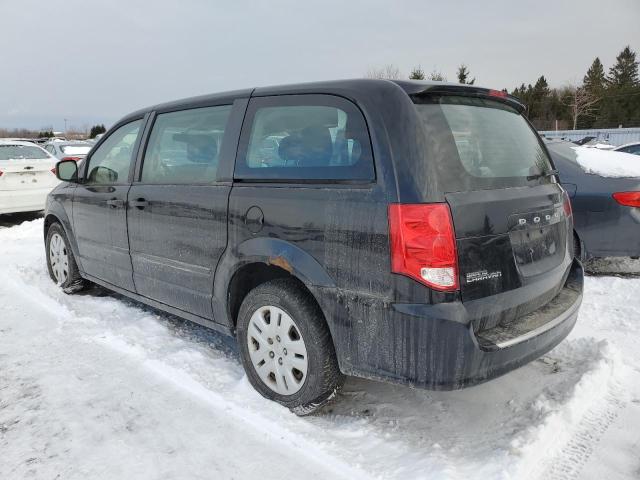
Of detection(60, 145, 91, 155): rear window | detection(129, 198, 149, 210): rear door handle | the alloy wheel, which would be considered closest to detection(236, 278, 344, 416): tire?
the alloy wheel

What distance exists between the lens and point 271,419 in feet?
9.09

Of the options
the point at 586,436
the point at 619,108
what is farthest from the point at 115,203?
the point at 619,108

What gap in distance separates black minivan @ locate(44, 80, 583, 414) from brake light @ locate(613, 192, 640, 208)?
2577 millimetres

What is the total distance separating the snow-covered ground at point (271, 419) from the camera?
2400 millimetres

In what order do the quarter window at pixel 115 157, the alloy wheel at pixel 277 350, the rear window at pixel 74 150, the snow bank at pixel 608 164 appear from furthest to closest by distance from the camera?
the rear window at pixel 74 150 → the snow bank at pixel 608 164 → the quarter window at pixel 115 157 → the alloy wheel at pixel 277 350

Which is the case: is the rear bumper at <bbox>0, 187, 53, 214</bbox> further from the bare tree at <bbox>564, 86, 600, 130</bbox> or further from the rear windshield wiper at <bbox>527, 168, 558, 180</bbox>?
the bare tree at <bbox>564, 86, 600, 130</bbox>

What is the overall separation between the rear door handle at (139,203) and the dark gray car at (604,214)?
13.8 ft

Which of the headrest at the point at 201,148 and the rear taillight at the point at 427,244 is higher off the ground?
the headrest at the point at 201,148

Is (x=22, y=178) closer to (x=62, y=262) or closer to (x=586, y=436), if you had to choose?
(x=62, y=262)

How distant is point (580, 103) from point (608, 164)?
61846 millimetres

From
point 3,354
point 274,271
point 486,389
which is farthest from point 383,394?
point 3,354

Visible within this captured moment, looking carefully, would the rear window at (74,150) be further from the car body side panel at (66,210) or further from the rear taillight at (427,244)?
the rear taillight at (427,244)

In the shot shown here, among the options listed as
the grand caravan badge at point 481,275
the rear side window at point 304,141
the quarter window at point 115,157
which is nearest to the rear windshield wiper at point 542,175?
the grand caravan badge at point 481,275

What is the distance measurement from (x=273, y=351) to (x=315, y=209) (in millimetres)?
869
